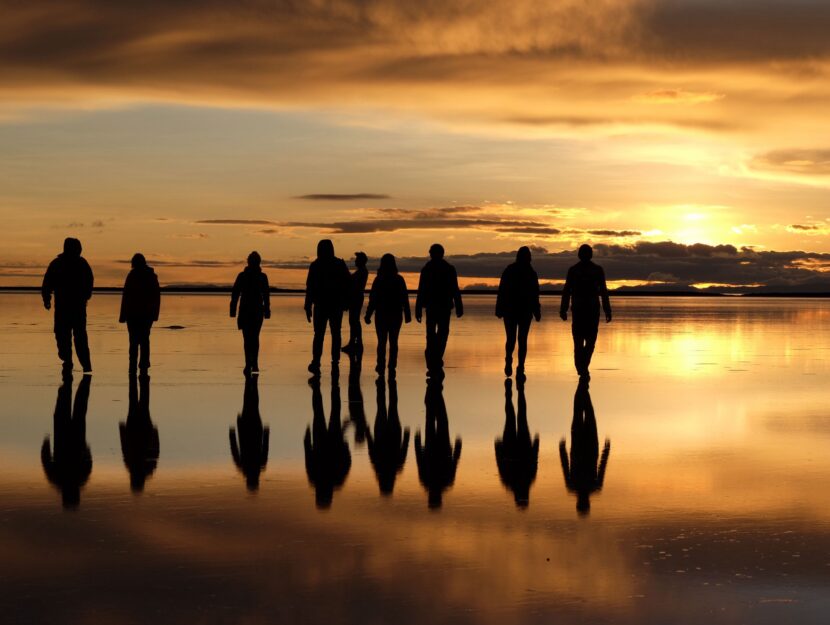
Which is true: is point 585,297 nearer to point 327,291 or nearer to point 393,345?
point 393,345

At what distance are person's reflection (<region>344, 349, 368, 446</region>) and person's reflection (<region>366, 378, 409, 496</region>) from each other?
12 centimetres

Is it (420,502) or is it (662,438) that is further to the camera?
(662,438)

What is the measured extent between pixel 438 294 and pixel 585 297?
2339 mm

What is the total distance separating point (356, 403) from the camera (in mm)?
15812

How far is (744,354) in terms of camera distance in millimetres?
26703

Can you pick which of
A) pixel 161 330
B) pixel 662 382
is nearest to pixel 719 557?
pixel 662 382

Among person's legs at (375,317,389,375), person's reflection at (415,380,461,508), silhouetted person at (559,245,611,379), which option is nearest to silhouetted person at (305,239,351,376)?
person's legs at (375,317,389,375)

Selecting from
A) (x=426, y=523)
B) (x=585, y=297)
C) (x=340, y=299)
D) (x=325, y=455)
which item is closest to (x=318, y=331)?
(x=340, y=299)

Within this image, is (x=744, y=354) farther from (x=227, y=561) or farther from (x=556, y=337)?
(x=227, y=561)

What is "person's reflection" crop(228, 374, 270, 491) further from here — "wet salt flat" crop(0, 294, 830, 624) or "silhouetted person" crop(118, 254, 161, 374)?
"silhouetted person" crop(118, 254, 161, 374)

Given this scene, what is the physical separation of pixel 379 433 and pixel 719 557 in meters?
6.23

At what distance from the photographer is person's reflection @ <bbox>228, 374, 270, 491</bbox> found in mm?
9820

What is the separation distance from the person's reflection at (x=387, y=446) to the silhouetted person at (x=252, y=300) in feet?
15.2

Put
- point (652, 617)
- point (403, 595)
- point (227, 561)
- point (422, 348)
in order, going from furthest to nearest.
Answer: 1. point (422, 348)
2. point (227, 561)
3. point (403, 595)
4. point (652, 617)
